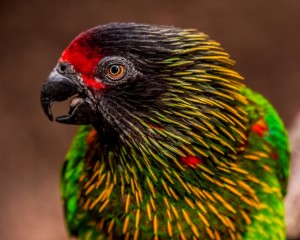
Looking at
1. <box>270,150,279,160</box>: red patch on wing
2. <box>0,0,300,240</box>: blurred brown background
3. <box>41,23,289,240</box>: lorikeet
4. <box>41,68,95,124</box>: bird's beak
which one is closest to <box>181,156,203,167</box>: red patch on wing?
<box>41,23,289,240</box>: lorikeet

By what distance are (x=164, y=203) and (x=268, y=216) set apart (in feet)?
2.29

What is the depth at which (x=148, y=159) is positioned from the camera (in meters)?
2.82

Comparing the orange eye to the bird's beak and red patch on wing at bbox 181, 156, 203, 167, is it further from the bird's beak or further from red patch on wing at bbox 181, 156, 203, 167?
red patch on wing at bbox 181, 156, 203, 167

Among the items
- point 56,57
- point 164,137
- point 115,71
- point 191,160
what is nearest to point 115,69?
point 115,71

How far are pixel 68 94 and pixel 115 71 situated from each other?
28cm

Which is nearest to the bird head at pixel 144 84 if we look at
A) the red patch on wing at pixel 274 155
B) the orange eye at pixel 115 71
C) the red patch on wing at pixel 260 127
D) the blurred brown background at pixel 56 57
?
the orange eye at pixel 115 71

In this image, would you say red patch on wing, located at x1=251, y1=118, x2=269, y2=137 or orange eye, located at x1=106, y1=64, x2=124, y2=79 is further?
red patch on wing, located at x1=251, y1=118, x2=269, y2=137

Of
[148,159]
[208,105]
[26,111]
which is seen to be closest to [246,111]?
[208,105]

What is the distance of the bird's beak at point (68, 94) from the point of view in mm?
2668

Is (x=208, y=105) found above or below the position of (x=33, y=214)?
above

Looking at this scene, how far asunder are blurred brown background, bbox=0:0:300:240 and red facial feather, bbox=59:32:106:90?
3297 millimetres

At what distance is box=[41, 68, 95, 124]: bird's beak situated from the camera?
2.67 m

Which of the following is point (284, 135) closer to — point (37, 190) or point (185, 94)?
point (185, 94)

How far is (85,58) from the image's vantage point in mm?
2643
